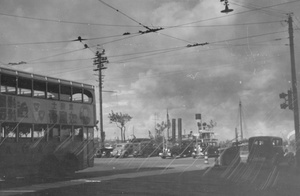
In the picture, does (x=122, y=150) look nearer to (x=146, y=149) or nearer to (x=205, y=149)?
(x=146, y=149)

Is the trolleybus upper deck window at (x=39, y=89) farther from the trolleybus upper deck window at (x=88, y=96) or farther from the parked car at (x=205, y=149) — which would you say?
the parked car at (x=205, y=149)

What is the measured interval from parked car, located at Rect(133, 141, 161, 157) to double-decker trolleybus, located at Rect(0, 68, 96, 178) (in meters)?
25.8

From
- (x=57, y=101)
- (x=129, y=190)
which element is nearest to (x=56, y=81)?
(x=57, y=101)

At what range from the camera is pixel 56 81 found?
16.5m

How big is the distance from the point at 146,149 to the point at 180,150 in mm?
5345

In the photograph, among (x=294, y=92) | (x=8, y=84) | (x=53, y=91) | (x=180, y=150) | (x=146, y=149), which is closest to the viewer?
(x=8, y=84)

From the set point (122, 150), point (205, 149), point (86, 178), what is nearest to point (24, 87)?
point (86, 178)

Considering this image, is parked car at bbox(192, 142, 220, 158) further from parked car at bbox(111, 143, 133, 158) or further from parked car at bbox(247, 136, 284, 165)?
parked car at bbox(247, 136, 284, 165)

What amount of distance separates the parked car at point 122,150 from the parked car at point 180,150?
405 cm

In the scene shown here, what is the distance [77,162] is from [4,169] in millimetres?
3864

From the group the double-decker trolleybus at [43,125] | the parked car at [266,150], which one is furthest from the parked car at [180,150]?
the double-decker trolleybus at [43,125]

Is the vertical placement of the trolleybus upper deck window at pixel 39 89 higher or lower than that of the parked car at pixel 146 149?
higher

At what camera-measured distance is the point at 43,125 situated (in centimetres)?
1573

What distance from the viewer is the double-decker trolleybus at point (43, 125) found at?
46.8ft
